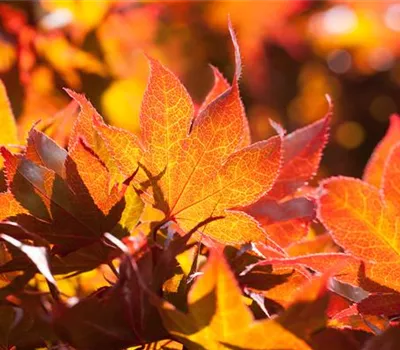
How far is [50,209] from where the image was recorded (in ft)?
1.99

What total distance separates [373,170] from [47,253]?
440 mm

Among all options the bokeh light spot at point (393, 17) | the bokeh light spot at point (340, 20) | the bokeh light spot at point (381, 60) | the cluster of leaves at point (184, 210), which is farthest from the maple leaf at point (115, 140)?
the bokeh light spot at point (381, 60)

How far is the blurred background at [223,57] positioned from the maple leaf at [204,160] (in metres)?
0.23

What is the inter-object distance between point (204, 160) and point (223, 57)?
6.32 ft

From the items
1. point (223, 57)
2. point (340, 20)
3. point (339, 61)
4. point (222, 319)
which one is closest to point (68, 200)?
point (222, 319)

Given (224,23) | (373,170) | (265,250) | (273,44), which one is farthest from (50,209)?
(273,44)

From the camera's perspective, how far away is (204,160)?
621mm

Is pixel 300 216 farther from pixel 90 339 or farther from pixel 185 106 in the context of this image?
pixel 90 339

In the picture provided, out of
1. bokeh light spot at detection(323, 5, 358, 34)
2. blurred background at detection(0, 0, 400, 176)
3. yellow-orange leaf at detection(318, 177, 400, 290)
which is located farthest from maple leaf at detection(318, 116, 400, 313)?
bokeh light spot at detection(323, 5, 358, 34)

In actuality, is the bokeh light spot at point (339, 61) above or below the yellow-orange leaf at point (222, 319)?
Result: below

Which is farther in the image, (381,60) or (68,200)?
(381,60)

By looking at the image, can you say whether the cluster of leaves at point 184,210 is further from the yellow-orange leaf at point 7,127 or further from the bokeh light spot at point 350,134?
the bokeh light spot at point 350,134

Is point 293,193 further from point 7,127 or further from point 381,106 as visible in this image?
point 381,106

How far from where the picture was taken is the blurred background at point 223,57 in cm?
140
